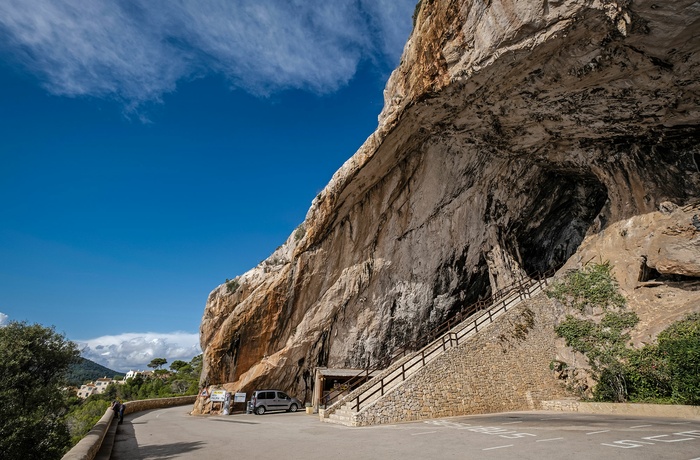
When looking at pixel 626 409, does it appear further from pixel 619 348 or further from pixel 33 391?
pixel 33 391

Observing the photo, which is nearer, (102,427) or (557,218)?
(102,427)

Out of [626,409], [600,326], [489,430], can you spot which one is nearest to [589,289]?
[600,326]

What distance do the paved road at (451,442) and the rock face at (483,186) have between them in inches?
383

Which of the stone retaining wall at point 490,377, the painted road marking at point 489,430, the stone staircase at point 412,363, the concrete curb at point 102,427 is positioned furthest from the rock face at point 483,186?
the painted road marking at point 489,430

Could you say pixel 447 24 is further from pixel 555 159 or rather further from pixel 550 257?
pixel 550 257

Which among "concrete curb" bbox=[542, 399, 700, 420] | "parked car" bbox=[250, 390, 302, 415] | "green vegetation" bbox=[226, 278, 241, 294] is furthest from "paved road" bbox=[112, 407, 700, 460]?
"green vegetation" bbox=[226, 278, 241, 294]

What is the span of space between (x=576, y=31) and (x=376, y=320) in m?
16.9

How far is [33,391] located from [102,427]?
317 cm

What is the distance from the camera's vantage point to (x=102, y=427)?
1205 cm

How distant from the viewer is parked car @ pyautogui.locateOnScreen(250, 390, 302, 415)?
20359mm

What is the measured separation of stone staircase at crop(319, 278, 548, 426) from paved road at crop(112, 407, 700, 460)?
198 cm

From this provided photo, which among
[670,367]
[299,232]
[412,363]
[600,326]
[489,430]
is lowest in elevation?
[489,430]

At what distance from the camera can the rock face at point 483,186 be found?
13570 mm

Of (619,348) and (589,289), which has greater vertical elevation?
(589,289)
